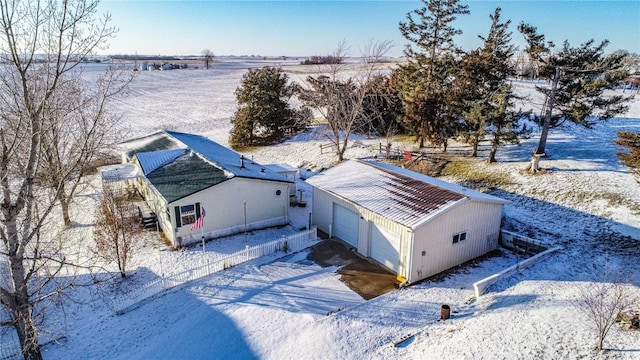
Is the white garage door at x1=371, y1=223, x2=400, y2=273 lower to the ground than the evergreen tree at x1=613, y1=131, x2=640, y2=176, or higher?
lower

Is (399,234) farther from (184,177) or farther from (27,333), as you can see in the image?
(27,333)

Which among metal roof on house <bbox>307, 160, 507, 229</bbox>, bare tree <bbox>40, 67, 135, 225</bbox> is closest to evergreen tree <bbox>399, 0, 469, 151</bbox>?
metal roof on house <bbox>307, 160, 507, 229</bbox>

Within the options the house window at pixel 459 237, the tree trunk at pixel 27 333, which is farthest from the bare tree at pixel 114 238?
the house window at pixel 459 237

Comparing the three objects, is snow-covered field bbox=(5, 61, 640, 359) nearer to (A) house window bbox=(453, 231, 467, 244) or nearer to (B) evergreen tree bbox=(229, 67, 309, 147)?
(A) house window bbox=(453, 231, 467, 244)

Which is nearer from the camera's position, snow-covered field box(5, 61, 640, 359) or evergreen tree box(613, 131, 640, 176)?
snow-covered field box(5, 61, 640, 359)

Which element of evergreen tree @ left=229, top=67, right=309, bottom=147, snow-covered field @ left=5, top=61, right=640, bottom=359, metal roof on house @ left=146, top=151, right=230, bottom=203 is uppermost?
evergreen tree @ left=229, top=67, right=309, bottom=147

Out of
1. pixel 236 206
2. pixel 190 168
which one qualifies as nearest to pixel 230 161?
pixel 190 168

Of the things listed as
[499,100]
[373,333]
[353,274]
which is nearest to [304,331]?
[373,333]
